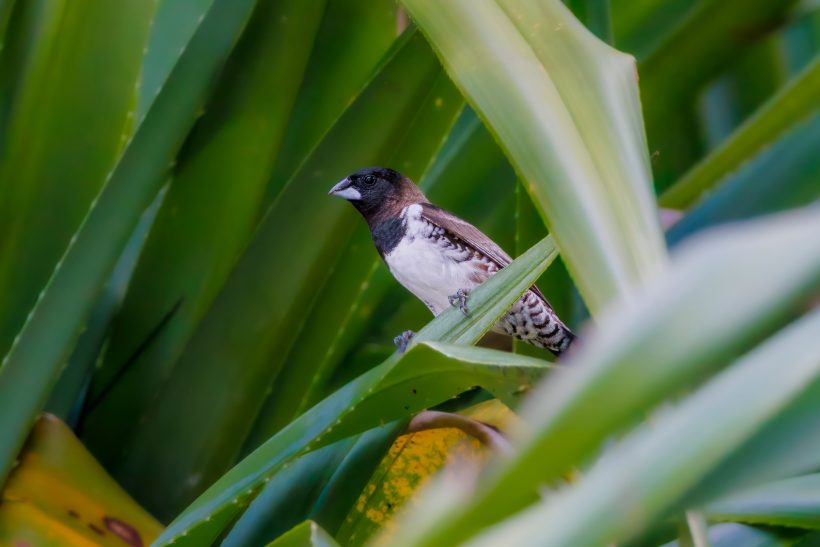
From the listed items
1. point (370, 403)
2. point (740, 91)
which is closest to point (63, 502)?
point (370, 403)

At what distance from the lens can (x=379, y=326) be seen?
4.94 ft

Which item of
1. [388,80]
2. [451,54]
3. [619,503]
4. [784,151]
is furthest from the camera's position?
[388,80]

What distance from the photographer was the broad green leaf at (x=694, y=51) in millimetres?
1510

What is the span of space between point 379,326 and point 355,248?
13 cm

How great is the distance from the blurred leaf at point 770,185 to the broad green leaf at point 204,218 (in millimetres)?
516

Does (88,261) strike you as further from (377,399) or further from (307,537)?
(307,537)

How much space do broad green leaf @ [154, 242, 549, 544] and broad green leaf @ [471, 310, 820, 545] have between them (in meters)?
0.41

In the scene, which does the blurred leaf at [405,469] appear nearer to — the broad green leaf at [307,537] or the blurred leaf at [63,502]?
the blurred leaf at [63,502]

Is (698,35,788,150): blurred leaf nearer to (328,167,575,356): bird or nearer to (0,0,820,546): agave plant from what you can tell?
(0,0,820,546): agave plant

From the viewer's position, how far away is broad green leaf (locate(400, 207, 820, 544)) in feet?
0.85

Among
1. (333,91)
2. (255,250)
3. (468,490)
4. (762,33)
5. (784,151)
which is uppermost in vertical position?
(762,33)

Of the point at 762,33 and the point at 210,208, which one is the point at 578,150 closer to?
the point at 210,208

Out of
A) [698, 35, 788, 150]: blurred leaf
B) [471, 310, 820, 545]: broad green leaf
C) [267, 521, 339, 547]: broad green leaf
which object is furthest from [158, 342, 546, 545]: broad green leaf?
[698, 35, 788, 150]: blurred leaf

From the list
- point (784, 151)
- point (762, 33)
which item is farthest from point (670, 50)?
point (784, 151)
